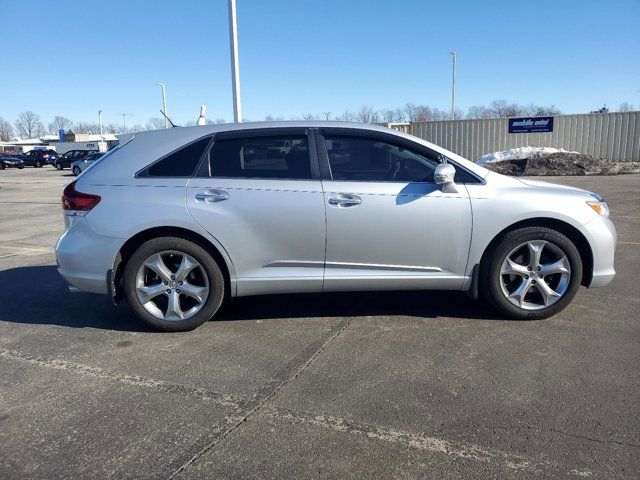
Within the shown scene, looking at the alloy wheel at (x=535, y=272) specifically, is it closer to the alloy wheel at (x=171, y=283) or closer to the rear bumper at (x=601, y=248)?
the rear bumper at (x=601, y=248)

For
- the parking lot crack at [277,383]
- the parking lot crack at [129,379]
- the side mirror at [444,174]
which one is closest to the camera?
the parking lot crack at [277,383]

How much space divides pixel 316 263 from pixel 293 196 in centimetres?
59

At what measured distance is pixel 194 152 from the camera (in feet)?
14.0

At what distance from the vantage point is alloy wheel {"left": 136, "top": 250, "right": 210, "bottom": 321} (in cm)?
416

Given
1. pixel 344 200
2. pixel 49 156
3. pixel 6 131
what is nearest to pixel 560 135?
pixel 344 200

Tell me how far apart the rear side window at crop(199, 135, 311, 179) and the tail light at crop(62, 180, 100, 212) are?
0.90 metres

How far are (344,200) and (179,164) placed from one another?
142 cm

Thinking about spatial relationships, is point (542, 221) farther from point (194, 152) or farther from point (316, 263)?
point (194, 152)

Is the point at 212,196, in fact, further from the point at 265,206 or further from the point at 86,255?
the point at 86,255

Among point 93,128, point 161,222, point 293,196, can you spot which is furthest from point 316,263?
point 93,128

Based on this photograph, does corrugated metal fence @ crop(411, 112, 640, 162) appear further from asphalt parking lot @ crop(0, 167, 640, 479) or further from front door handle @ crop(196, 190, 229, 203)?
front door handle @ crop(196, 190, 229, 203)

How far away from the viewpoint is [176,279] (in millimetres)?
4184

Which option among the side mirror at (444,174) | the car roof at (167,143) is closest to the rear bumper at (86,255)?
the car roof at (167,143)

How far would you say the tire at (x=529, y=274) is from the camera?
4211 mm
